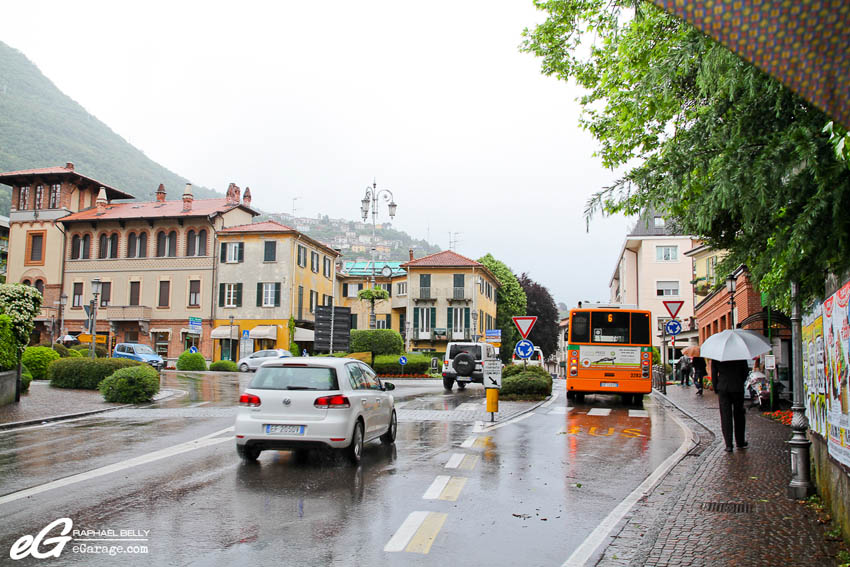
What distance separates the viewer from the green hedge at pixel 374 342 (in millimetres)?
Result: 48781

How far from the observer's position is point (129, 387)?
69.8 ft

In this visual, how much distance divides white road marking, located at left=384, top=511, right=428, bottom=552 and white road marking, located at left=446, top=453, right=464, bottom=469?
300cm

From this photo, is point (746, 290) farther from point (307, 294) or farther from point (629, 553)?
point (307, 294)

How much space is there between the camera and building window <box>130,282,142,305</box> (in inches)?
2315

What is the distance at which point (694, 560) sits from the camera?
5.59 meters

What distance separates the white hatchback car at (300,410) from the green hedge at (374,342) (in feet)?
125

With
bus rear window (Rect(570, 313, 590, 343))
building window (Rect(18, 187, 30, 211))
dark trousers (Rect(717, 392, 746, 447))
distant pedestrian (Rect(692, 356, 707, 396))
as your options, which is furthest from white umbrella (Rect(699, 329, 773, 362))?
building window (Rect(18, 187, 30, 211))

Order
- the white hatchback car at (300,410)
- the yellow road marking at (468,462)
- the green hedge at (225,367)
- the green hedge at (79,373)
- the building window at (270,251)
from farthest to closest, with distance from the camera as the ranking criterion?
the building window at (270,251) → the green hedge at (225,367) → the green hedge at (79,373) → the yellow road marking at (468,462) → the white hatchback car at (300,410)

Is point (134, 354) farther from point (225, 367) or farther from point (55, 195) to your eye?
point (55, 195)

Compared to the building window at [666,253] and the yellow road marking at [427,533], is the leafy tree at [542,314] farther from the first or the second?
the yellow road marking at [427,533]

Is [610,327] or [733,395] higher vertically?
[610,327]

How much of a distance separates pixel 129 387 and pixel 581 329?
14.0 metres

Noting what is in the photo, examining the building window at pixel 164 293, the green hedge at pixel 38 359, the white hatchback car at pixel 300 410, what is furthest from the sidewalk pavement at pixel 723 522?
the building window at pixel 164 293

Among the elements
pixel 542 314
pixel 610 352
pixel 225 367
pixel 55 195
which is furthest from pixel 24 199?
pixel 610 352
